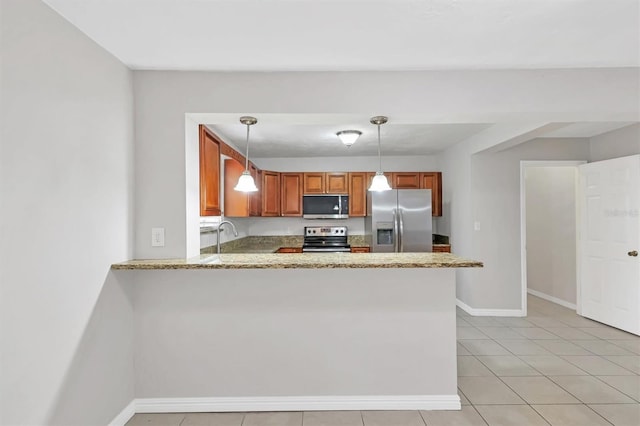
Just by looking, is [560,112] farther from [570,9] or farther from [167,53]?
[167,53]

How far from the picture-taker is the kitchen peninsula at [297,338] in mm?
2264

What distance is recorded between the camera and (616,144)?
Answer: 12.8 feet

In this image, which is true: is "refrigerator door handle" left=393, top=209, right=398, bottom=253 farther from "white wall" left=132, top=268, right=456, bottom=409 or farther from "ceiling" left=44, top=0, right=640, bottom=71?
"ceiling" left=44, top=0, right=640, bottom=71

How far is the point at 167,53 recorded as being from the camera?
6.66 feet

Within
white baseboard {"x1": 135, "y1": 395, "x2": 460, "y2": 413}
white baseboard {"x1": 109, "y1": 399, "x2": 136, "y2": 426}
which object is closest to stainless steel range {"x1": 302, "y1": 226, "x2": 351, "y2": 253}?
white baseboard {"x1": 135, "y1": 395, "x2": 460, "y2": 413}

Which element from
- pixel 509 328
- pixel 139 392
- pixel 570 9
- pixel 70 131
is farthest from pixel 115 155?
pixel 509 328

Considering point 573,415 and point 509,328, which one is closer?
point 573,415

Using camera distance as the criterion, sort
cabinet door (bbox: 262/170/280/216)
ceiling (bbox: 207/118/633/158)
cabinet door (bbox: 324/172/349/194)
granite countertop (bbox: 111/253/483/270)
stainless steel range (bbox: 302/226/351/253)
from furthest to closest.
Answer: stainless steel range (bbox: 302/226/351/253) → cabinet door (bbox: 324/172/349/194) → cabinet door (bbox: 262/170/280/216) → ceiling (bbox: 207/118/633/158) → granite countertop (bbox: 111/253/483/270)

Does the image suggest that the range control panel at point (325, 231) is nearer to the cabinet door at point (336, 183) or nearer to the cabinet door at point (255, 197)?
the cabinet door at point (336, 183)

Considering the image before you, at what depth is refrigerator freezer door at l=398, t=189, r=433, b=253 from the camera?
4.58 meters

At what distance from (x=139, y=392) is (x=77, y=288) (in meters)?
0.96

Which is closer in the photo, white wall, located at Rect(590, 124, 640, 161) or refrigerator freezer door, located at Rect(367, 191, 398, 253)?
white wall, located at Rect(590, 124, 640, 161)

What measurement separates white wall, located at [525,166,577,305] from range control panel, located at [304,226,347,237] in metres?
2.86

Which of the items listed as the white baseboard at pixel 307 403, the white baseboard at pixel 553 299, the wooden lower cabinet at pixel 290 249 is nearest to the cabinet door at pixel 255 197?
the wooden lower cabinet at pixel 290 249
